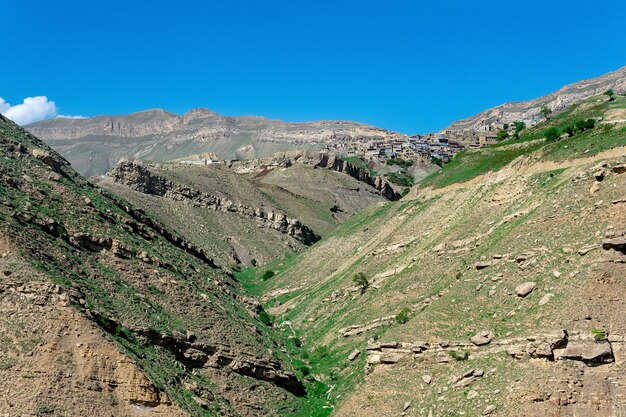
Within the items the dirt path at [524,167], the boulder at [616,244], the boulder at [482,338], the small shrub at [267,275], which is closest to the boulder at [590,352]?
the boulder at [482,338]

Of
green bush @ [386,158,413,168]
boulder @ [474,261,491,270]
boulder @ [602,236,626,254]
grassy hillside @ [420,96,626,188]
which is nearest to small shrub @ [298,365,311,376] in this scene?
boulder @ [474,261,491,270]

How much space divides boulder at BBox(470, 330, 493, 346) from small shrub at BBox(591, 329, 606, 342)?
11.7 ft

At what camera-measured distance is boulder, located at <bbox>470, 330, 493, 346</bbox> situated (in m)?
23.9

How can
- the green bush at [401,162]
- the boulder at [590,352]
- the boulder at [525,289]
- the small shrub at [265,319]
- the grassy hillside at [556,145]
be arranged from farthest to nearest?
the green bush at [401,162]
the small shrub at [265,319]
the grassy hillside at [556,145]
the boulder at [525,289]
the boulder at [590,352]

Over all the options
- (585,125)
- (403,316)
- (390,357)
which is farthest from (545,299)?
(585,125)

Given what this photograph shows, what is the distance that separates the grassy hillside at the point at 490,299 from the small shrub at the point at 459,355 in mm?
41

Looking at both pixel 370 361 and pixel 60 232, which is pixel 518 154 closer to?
pixel 370 361

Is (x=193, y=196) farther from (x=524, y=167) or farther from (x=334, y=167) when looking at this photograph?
(x=334, y=167)

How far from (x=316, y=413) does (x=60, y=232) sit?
13.4 meters

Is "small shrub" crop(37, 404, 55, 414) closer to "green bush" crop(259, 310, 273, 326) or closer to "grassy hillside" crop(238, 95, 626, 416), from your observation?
"grassy hillside" crop(238, 95, 626, 416)

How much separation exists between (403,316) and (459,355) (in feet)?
17.6

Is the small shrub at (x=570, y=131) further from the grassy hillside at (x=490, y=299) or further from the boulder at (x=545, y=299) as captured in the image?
the boulder at (x=545, y=299)

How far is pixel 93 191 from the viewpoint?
145 ft

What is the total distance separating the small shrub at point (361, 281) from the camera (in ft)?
123
